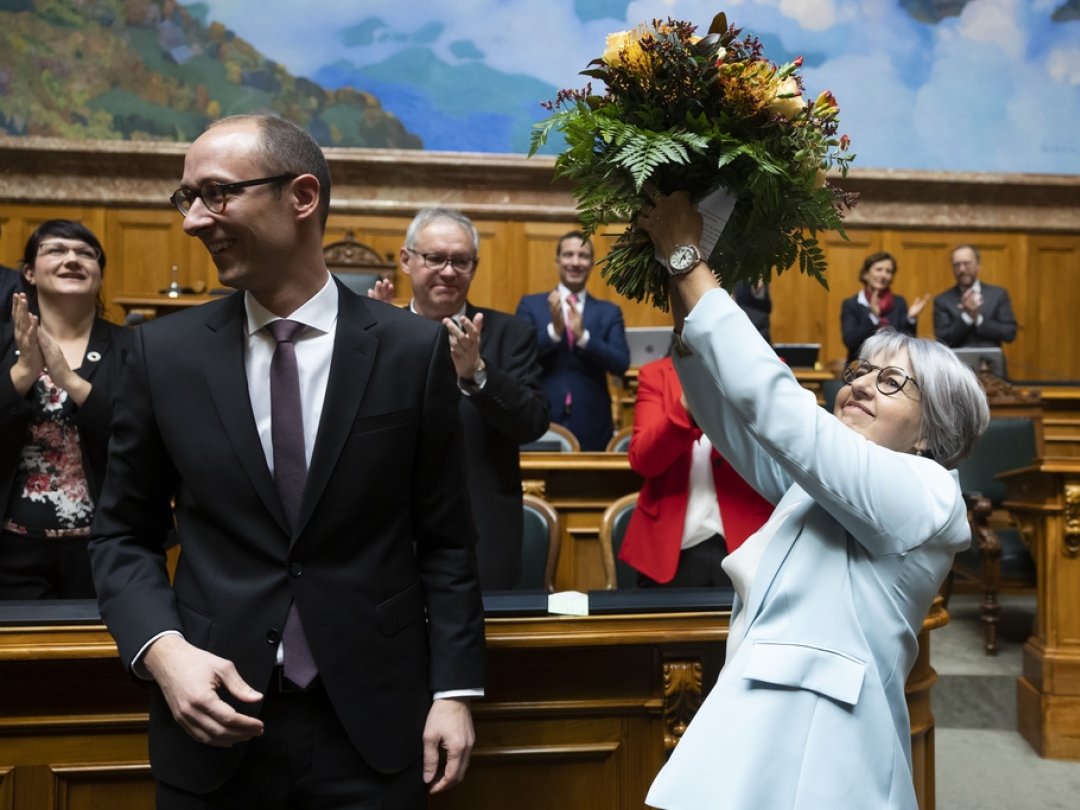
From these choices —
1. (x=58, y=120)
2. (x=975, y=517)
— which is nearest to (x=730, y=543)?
(x=975, y=517)

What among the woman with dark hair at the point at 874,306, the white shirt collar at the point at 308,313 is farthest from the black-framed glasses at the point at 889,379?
the woman with dark hair at the point at 874,306

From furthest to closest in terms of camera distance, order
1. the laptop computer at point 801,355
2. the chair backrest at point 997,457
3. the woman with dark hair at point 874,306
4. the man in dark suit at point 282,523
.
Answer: the woman with dark hair at point 874,306 < the laptop computer at point 801,355 < the chair backrest at point 997,457 < the man in dark suit at point 282,523

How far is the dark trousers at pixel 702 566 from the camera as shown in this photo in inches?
99.3

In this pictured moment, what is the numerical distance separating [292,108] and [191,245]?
1407mm

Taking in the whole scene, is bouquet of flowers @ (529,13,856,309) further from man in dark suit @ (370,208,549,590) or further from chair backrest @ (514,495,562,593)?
chair backrest @ (514,495,562,593)

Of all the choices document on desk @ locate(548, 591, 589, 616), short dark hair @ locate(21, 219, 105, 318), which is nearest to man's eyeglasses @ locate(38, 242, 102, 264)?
short dark hair @ locate(21, 219, 105, 318)

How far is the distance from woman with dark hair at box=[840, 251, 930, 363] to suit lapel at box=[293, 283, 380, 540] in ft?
19.3

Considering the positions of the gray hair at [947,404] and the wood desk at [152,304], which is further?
the wood desk at [152,304]

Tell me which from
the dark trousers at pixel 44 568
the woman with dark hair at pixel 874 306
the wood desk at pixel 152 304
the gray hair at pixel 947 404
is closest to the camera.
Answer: the gray hair at pixel 947 404

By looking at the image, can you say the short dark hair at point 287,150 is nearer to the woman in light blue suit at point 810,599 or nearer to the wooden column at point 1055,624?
the woman in light blue suit at point 810,599

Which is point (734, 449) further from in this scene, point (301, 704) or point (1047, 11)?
point (1047, 11)

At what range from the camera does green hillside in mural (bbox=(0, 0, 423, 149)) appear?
26.5 ft

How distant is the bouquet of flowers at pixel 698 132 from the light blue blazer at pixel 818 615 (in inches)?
7.0

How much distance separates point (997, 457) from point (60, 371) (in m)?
4.07
